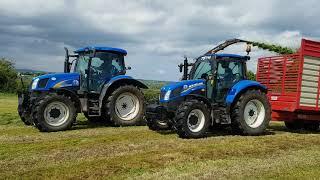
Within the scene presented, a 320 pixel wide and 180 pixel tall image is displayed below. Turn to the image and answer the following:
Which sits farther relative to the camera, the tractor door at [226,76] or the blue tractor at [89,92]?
the blue tractor at [89,92]

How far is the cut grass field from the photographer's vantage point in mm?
7680

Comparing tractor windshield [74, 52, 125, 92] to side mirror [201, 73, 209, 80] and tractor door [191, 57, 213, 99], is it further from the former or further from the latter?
side mirror [201, 73, 209, 80]

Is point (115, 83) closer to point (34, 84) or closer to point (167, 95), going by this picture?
point (34, 84)

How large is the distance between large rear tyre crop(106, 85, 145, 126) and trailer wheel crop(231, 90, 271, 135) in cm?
350

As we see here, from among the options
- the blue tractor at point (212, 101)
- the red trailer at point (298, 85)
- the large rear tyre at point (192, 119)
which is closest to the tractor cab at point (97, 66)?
the blue tractor at point (212, 101)

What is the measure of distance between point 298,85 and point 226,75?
6.92ft

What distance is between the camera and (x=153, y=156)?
9.00m

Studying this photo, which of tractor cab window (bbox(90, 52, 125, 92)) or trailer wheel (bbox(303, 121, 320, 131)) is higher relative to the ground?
tractor cab window (bbox(90, 52, 125, 92))

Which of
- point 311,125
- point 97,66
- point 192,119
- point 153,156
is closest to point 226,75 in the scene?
point 192,119

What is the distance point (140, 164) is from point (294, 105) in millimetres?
6435

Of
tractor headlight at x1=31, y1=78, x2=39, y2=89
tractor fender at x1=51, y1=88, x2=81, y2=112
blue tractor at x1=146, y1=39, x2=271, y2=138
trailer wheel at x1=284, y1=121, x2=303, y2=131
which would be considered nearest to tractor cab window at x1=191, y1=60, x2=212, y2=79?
blue tractor at x1=146, y1=39, x2=271, y2=138

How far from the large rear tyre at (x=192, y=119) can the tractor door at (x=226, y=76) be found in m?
0.90

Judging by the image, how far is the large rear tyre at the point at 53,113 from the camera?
12922mm

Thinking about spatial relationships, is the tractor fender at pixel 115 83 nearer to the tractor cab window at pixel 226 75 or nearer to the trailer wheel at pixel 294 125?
the tractor cab window at pixel 226 75
